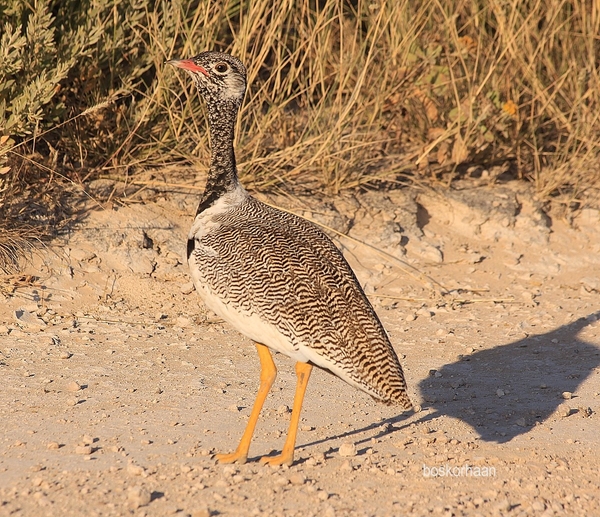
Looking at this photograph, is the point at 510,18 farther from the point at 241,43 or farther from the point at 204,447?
the point at 204,447

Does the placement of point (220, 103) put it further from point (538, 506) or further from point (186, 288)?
point (538, 506)

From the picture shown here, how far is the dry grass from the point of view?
6926 mm

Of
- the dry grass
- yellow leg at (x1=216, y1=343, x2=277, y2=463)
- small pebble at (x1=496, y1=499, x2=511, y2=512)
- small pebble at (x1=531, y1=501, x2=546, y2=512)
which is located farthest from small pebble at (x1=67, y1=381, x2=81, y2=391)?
small pebble at (x1=531, y1=501, x2=546, y2=512)

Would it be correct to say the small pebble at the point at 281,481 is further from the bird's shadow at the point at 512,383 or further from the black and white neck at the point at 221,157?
the black and white neck at the point at 221,157

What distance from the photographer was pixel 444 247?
7.51 m

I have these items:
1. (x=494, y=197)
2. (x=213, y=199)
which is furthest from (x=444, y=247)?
(x=213, y=199)

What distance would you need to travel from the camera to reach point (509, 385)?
5.46 m

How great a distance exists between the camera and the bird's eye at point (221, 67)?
200 inches

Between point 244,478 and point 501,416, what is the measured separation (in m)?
1.69

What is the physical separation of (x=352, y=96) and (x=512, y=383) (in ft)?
9.26

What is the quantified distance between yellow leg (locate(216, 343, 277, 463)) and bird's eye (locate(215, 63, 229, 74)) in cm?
160

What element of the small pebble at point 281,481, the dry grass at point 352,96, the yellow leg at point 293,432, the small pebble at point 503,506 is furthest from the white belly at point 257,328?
the dry grass at point 352,96

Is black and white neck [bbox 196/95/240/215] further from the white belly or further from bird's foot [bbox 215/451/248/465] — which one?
bird's foot [bbox 215/451/248/465]

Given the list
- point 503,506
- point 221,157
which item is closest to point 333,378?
point 221,157
